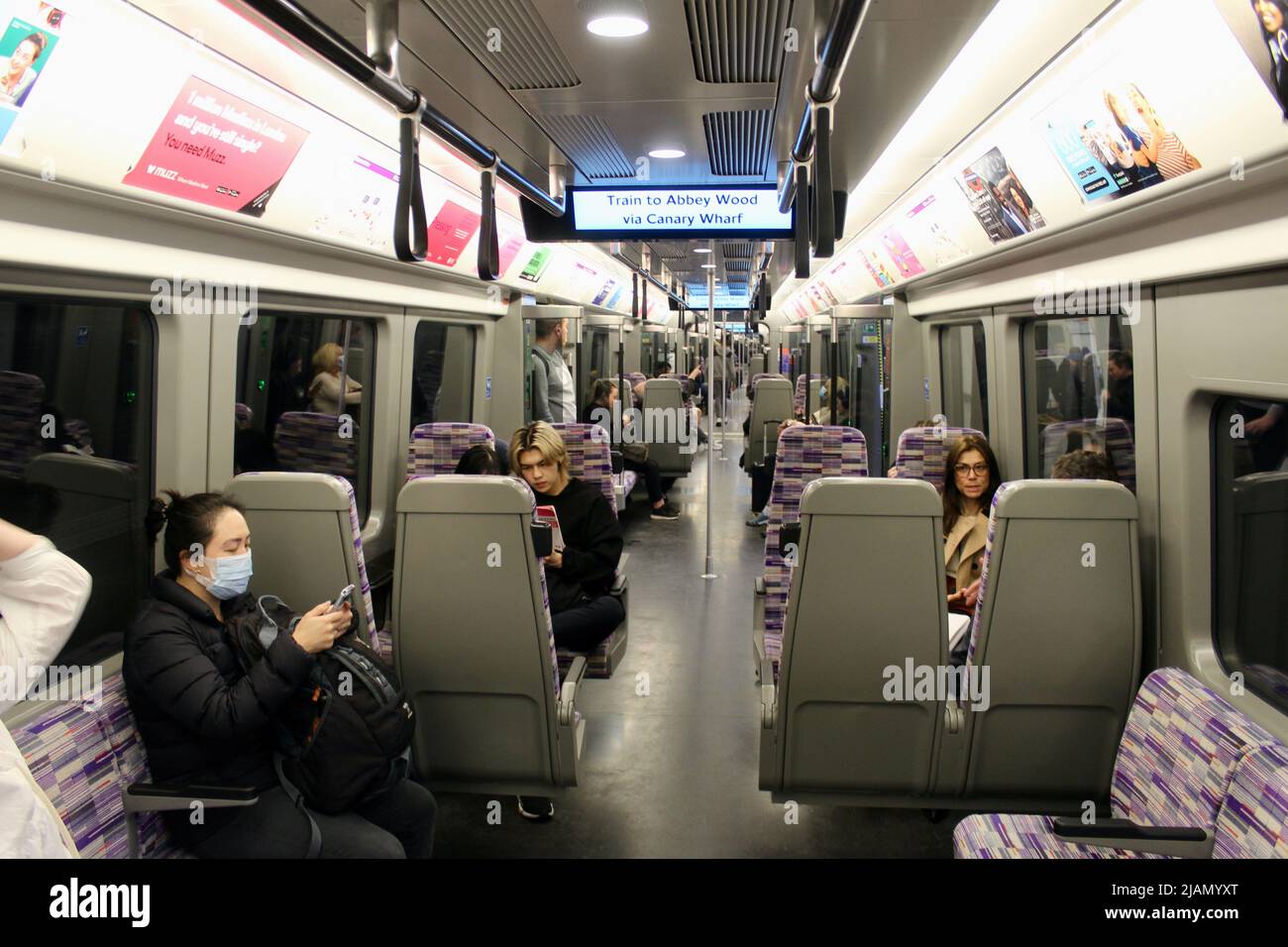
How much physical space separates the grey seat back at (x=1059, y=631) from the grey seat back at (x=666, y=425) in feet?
25.9

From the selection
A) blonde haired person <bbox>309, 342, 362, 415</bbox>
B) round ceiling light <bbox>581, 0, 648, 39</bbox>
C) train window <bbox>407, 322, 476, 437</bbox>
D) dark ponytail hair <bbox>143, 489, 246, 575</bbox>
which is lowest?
dark ponytail hair <bbox>143, 489, 246, 575</bbox>

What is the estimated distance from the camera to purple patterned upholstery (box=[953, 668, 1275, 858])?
2.24 meters

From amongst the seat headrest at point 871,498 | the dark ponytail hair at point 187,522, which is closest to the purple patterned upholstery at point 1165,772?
the seat headrest at point 871,498

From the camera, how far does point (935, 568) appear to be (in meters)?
2.90

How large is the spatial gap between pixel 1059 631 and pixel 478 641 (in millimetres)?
1889

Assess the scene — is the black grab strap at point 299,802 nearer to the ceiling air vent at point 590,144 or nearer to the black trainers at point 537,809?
the black trainers at point 537,809

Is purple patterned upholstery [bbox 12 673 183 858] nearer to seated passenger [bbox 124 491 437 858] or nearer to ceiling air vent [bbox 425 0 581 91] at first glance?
seated passenger [bbox 124 491 437 858]

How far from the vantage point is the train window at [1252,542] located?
282 cm

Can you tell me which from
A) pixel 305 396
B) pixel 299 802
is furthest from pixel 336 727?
pixel 305 396

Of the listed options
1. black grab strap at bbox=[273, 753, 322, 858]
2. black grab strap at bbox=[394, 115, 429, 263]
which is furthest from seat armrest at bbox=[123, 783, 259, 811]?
black grab strap at bbox=[394, 115, 429, 263]

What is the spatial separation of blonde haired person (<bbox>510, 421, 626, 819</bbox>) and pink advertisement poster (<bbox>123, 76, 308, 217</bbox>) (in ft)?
5.07

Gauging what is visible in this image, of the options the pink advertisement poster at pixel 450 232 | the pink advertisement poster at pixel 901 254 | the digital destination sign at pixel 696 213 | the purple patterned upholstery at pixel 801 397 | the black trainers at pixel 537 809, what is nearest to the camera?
the black trainers at pixel 537 809

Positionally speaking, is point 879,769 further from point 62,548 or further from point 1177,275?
point 62,548

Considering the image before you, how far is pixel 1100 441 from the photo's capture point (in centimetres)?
441
